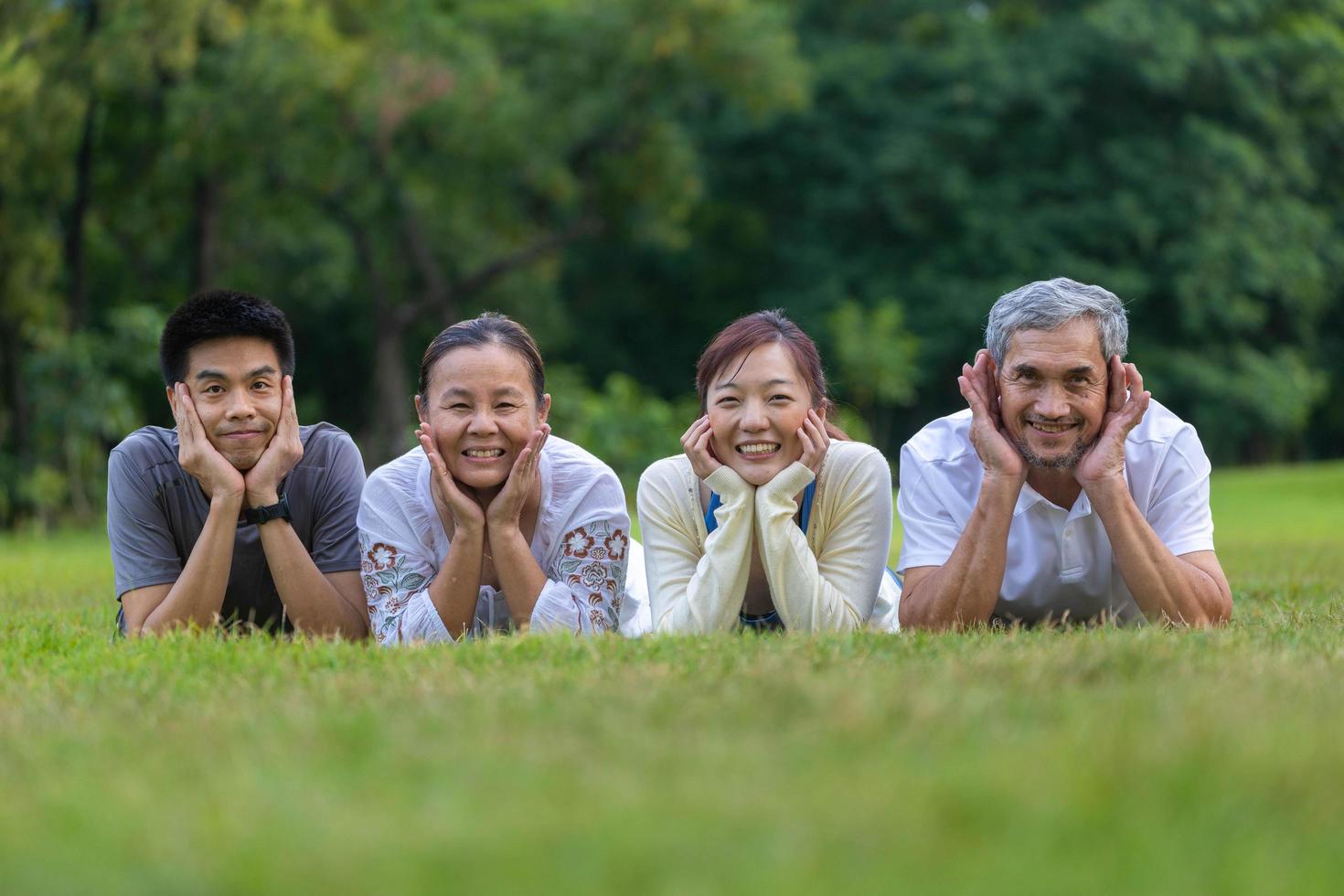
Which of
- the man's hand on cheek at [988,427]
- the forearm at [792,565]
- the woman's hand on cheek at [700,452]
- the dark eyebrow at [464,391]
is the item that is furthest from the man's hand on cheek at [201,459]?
the man's hand on cheek at [988,427]

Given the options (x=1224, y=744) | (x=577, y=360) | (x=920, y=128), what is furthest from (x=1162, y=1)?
(x=1224, y=744)

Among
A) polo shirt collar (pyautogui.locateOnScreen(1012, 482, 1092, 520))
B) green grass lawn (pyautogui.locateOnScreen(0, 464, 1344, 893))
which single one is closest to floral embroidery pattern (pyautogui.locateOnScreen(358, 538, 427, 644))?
green grass lawn (pyautogui.locateOnScreen(0, 464, 1344, 893))

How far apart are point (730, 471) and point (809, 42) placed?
31903mm

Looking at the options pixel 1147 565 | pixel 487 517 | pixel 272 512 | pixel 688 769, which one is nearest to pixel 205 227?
pixel 272 512

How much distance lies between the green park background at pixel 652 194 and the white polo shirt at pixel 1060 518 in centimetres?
1536

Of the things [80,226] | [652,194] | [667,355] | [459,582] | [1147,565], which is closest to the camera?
[1147,565]

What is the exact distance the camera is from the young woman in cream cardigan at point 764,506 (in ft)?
18.9

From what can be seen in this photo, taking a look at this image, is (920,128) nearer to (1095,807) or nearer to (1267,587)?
(1267,587)

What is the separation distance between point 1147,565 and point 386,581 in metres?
3.01

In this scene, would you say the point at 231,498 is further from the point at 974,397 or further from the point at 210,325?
the point at 974,397

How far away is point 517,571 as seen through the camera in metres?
5.76

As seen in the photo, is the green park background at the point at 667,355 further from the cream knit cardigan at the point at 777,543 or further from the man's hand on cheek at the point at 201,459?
the man's hand on cheek at the point at 201,459

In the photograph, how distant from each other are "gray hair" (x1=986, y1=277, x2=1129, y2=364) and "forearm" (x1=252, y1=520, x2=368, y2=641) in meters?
2.92

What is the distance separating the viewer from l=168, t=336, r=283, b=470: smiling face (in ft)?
19.7
